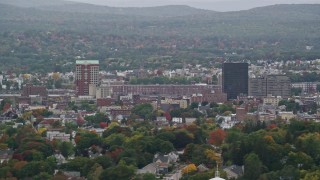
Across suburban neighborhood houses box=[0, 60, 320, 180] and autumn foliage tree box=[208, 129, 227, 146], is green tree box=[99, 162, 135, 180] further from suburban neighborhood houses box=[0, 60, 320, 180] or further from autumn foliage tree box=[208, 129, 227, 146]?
autumn foliage tree box=[208, 129, 227, 146]

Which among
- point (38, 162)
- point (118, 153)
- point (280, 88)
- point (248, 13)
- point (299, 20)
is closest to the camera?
point (38, 162)

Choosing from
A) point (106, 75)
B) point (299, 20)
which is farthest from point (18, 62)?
point (299, 20)

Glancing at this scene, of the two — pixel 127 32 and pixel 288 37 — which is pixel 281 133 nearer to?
pixel 288 37

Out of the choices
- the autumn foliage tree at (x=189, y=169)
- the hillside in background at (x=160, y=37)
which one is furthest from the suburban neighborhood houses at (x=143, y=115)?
the hillside in background at (x=160, y=37)

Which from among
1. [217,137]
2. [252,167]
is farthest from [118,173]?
[217,137]

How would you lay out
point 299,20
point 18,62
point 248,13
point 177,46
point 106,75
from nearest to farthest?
point 106,75
point 18,62
point 177,46
point 299,20
point 248,13

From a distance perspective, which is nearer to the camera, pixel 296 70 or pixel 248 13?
pixel 296 70

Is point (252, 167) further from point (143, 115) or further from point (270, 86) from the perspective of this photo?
point (270, 86)
